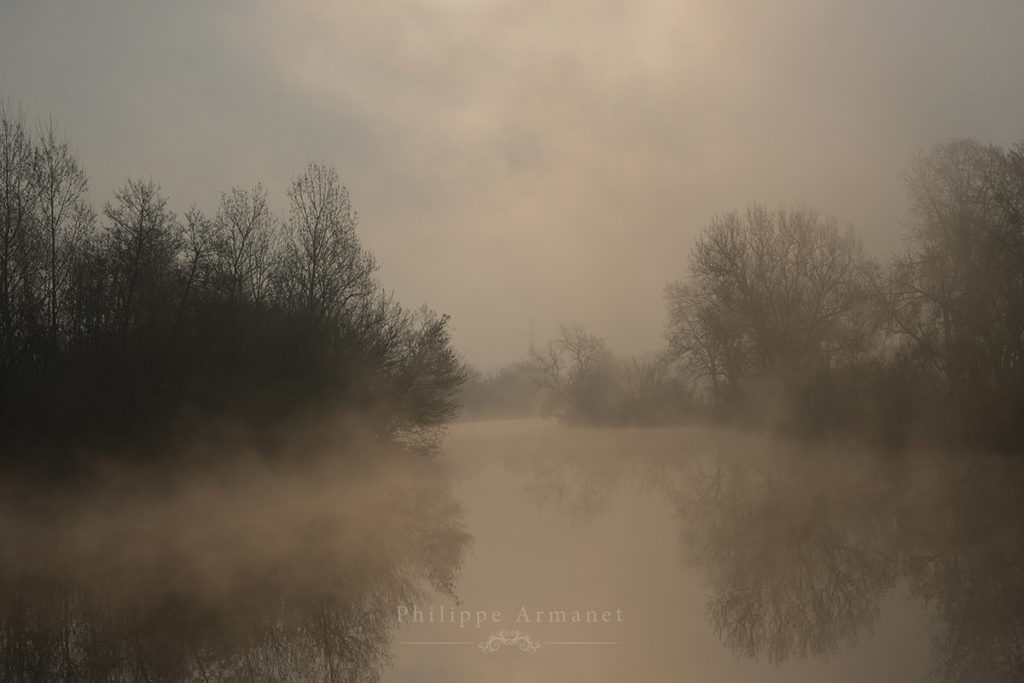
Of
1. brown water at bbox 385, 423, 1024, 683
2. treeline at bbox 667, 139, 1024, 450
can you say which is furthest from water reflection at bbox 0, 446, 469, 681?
treeline at bbox 667, 139, 1024, 450

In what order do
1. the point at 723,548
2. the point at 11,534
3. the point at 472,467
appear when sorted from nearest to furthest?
1. the point at 723,548
2. the point at 11,534
3. the point at 472,467

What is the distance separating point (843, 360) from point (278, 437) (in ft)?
78.7

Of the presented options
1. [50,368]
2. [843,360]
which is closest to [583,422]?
[843,360]

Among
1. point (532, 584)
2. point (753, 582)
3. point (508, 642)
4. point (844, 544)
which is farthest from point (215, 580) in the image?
point (844, 544)

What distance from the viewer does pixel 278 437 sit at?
26.0 metres

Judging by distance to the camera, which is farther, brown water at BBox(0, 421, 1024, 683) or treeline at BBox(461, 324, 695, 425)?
treeline at BBox(461, 324, 695, 425)

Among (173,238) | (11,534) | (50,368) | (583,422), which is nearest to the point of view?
(11,534)

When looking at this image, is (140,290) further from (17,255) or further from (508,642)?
(508,642)

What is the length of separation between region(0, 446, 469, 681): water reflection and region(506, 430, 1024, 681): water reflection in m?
3.86

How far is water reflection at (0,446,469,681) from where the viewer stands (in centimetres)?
788

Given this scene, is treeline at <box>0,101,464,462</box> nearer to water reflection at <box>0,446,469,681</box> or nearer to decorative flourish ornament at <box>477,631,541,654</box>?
water reflection at <box>0,446,469,681</box>

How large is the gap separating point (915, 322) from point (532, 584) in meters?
22.0

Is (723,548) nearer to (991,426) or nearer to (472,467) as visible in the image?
(991,426)

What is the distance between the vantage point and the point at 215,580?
1106 cm
